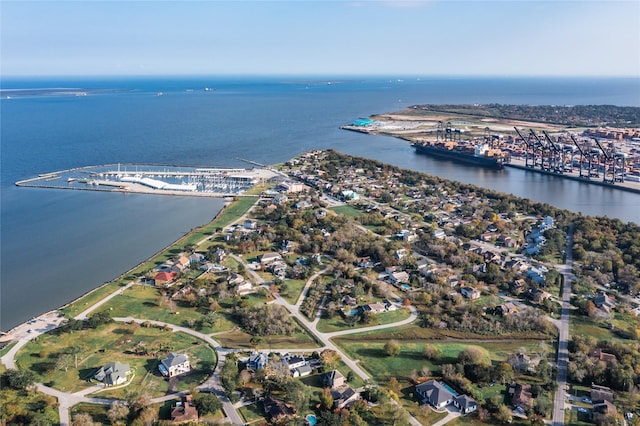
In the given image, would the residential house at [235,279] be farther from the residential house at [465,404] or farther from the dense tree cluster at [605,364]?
the dense tree cluster at [605,364]

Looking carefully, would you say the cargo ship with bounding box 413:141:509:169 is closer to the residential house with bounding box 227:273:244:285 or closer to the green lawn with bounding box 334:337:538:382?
the green lawn with bounding box 334:337:538:382

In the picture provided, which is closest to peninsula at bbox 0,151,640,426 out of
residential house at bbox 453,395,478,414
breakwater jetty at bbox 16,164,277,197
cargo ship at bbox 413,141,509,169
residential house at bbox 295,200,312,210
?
residential house at bbox 453,395,478,414

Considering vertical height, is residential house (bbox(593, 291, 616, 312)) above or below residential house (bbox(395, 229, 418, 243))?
below

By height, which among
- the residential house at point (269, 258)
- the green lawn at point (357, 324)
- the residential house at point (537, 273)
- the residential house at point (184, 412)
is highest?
the residential house at point (269, 258)

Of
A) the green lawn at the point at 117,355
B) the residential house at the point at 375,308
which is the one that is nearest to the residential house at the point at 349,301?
the residential house at the point at 375,308

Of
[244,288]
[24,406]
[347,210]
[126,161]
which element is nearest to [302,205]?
[347,210]

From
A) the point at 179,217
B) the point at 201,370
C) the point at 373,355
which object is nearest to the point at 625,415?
the point at 373,355

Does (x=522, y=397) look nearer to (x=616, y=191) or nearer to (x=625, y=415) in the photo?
(x=625, y=415)
